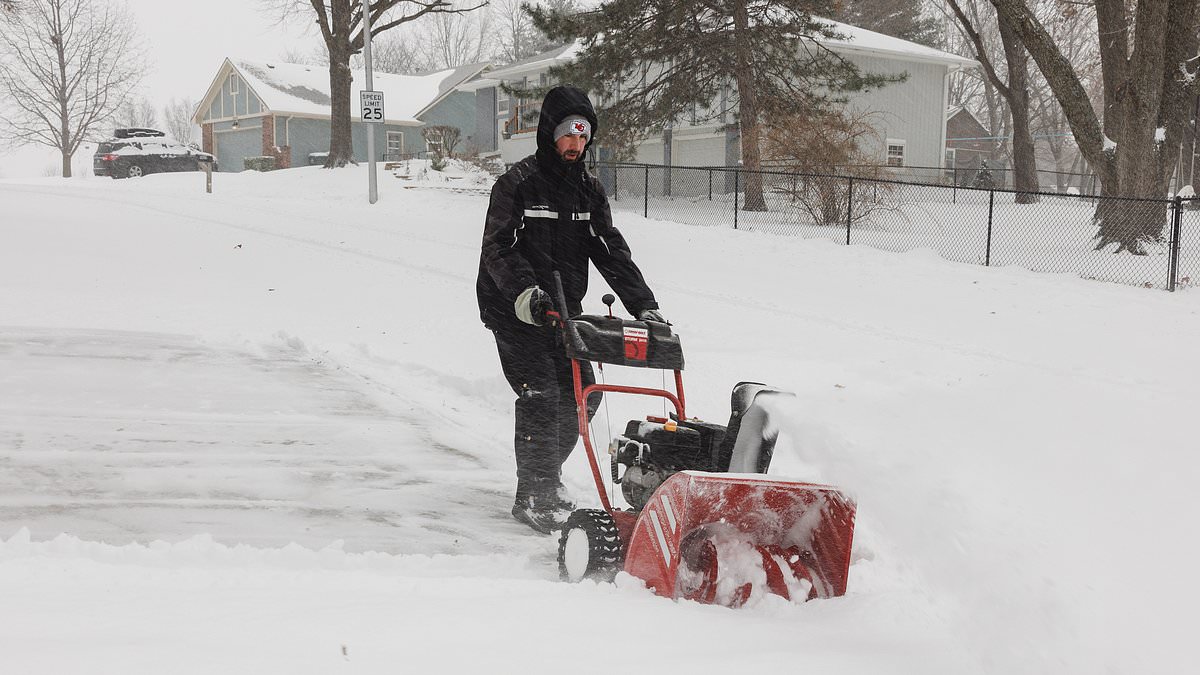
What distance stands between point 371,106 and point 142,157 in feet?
64.4

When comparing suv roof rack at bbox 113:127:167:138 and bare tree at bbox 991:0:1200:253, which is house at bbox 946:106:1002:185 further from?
bare tree at bbox 991:0:1200:253

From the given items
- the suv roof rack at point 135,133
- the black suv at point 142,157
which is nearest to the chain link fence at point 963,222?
the black suv at point 142,157

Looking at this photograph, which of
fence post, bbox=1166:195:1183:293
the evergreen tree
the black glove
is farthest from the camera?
the evergreen tree

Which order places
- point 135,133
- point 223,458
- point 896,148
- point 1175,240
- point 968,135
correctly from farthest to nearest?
point 968,135
point 135,133
point 896,148
point 1175,240
point 223,458

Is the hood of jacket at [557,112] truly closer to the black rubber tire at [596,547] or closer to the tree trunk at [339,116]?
the black rubber tire at [596,547]

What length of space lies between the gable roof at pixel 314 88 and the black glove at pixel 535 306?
44.0 metres

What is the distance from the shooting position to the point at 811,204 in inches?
726

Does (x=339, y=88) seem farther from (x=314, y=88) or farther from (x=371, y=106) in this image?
(x=314, y=88)

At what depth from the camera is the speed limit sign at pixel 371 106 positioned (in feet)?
67.3

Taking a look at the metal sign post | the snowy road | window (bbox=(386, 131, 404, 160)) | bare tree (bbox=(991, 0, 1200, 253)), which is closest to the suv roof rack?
window (bbox=(386, 131, 404, 160))

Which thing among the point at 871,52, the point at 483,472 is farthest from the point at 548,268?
the point at 871,52

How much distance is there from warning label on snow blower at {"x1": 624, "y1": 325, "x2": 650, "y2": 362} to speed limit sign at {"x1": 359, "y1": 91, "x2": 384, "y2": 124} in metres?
17.9

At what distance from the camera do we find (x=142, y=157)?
36250mm

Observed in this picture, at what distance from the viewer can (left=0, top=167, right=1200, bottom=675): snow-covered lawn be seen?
2.73m
